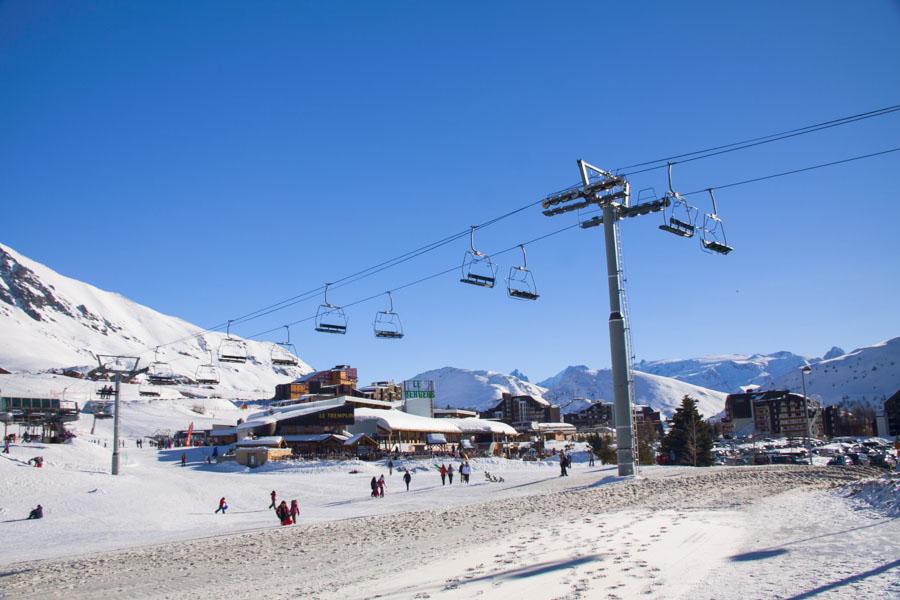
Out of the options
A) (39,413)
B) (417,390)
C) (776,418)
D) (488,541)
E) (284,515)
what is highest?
(417,390)

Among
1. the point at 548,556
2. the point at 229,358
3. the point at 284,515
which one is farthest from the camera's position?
the point at 229,358

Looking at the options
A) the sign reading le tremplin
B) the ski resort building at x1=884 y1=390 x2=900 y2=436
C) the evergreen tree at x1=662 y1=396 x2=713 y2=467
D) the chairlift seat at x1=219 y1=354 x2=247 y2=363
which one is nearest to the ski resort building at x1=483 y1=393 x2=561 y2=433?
the sign reading le tremplin

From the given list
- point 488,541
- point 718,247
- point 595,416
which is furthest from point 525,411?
point 488,541

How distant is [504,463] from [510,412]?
131958mm

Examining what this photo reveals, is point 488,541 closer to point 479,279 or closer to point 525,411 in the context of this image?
point 479,279

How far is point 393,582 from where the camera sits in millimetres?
14359

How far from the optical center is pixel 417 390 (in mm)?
120438

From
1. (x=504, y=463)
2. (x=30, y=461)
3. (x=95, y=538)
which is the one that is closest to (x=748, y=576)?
(x=95, y=538)

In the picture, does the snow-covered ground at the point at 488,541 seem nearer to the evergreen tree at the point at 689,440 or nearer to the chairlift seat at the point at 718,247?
the chairlift seat at the point at 718,247

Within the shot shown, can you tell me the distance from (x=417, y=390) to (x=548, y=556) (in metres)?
106

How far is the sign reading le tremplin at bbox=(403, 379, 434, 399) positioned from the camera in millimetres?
118875

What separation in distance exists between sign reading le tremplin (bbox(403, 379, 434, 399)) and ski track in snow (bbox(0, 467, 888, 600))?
A: 9136 cm

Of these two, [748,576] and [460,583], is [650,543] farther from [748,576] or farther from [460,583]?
[460,583]

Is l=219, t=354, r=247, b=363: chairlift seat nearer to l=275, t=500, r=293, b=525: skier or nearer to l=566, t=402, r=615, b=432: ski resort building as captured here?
l=275, t=500, r=293, b=525: skier
